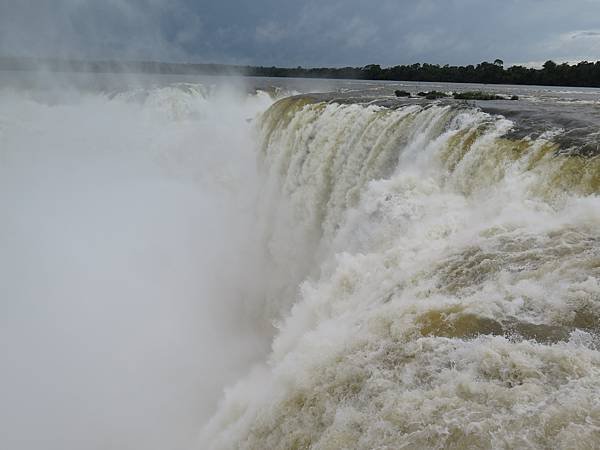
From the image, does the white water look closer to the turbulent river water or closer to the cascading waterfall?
the turbulent river water

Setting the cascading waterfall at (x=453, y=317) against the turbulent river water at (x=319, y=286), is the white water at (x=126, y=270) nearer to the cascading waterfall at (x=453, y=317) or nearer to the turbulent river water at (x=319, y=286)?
the turbulent river water at (x=319, y=286)

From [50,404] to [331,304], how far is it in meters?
6.84

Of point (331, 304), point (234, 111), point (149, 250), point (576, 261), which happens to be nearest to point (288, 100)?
point (149, 250)

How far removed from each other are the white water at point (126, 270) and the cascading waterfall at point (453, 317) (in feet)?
13.0

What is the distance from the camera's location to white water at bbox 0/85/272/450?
920 centimetres

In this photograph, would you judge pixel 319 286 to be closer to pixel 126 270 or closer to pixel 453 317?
pixel 453 317

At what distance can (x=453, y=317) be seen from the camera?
4.16m

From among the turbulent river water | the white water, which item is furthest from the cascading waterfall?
the white water

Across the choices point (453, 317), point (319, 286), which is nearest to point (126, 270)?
point (319, 286)

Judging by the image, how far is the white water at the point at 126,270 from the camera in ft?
30.2

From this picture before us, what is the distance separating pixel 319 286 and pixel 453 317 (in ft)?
12.7

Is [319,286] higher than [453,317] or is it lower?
lower

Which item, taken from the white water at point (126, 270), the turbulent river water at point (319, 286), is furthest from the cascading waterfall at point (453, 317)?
the white water at point (126, 270)

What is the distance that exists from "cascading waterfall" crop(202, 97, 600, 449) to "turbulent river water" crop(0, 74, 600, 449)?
20 millimetres
